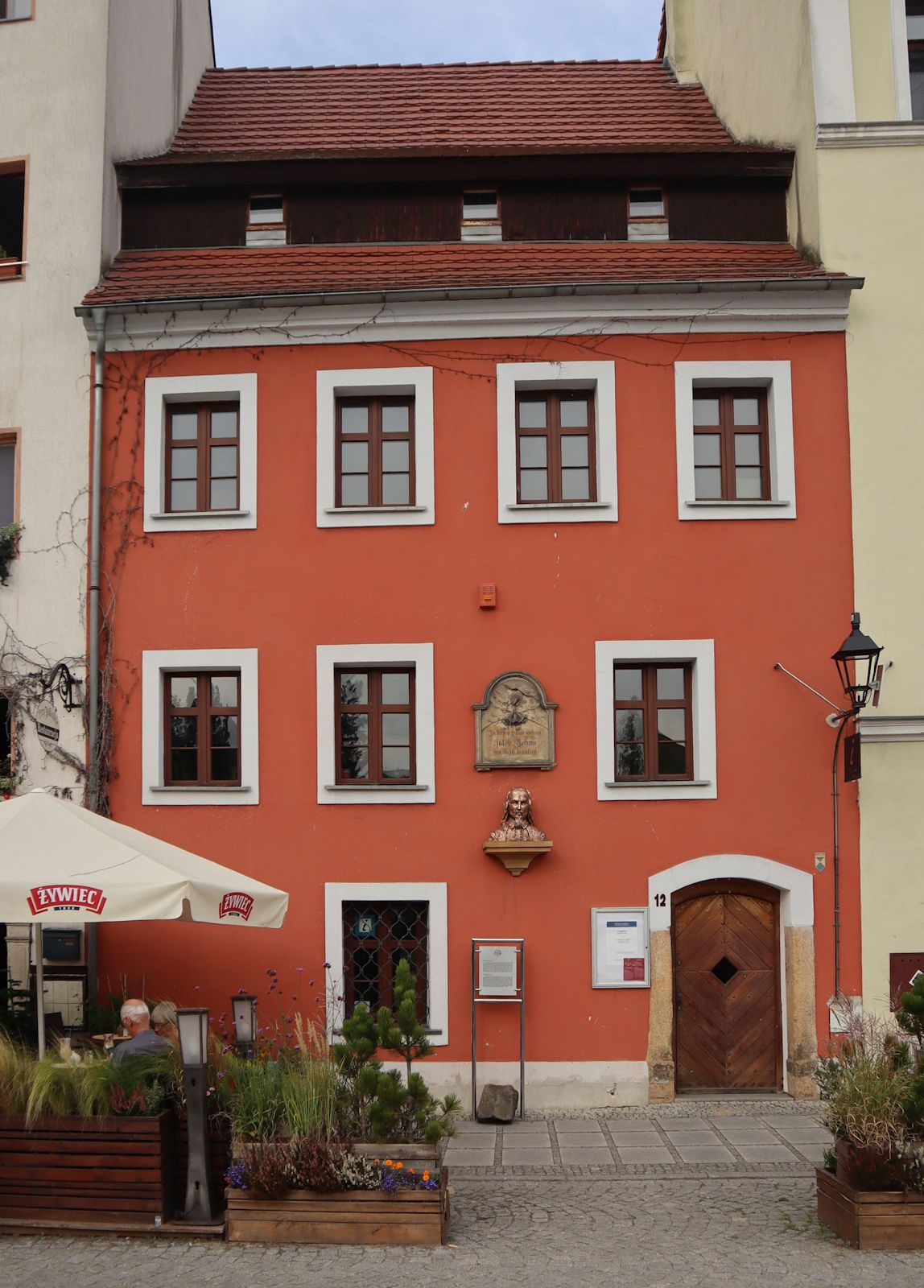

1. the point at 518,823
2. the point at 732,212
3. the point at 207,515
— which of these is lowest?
the point at 518,823

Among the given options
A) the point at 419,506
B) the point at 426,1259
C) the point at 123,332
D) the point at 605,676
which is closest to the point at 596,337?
the point at 419,506

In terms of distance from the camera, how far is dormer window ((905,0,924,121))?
14.0 metres

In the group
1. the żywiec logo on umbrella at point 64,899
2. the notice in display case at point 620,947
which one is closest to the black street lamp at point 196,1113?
the żywiec logo on umbrella at point 64,899

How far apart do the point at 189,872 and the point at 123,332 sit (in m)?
6.43

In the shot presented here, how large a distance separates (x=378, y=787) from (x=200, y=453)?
13.6 ft

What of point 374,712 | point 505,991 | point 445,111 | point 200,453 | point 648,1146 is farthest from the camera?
point 445,111

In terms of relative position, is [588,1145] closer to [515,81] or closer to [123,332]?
[123,332]

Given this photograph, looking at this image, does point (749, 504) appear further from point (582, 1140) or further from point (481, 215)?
point (582, 1140)

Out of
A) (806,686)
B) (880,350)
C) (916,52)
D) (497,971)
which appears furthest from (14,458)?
(916,52)

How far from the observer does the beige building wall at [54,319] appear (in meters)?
13.4

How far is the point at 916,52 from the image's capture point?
550 inches

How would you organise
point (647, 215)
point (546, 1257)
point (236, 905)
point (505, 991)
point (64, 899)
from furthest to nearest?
1. point (647, 215)
2. point (505, 991)
3. point (236, 905)
4. point (64, 899)
5. point (546, 1257)

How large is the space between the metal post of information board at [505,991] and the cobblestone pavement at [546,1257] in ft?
10.7

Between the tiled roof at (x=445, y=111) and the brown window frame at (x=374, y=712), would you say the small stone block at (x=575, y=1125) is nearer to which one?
the brown window frame at (x=374, y=712)
